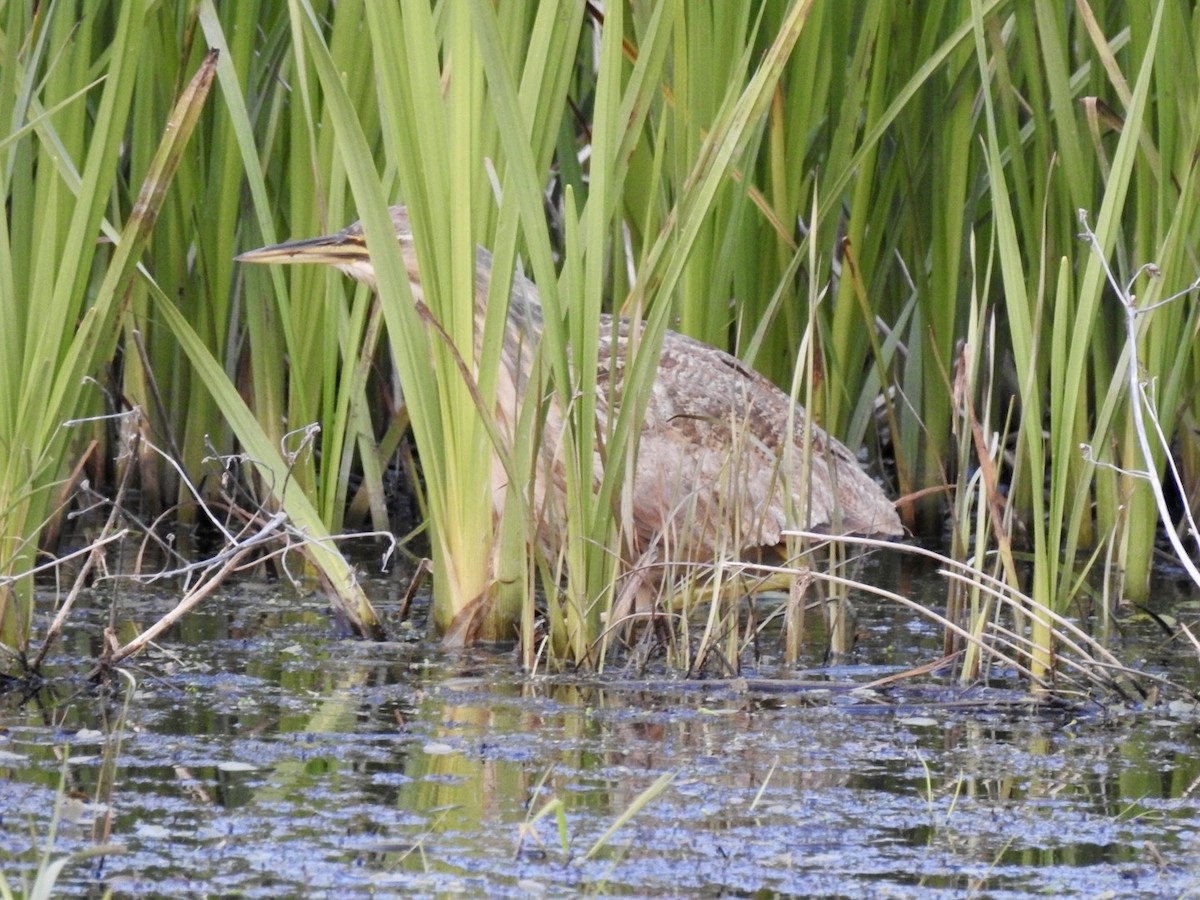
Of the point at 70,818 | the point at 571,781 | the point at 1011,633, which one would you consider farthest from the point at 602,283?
the point at 70,818

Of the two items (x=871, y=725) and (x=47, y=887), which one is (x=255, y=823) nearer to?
(x=47, y=887)

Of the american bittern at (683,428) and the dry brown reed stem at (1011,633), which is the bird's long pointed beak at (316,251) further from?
the dry brown reed stem at (1011,633)

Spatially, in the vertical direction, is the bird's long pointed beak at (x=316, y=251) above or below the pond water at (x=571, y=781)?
above

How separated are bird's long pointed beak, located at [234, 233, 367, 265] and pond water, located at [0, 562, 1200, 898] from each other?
99 cm

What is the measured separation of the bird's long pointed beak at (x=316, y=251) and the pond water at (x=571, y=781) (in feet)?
3.24

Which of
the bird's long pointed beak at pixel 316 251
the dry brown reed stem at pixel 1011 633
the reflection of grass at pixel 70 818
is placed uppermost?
the bird's long pointed beak at pixel 316 251

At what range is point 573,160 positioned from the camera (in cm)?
522

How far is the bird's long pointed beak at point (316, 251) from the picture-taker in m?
4.41

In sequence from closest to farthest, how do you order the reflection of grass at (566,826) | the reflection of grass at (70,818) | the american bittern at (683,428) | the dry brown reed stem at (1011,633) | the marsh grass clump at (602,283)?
the reflection of grass at (70,818) < the reflection of grass at (566,826) < the dry brown reed stem at (1011,633) < the marsh grass clump at (602,283) < the american bittern at (683,428)

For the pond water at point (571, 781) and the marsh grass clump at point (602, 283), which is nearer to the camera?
the pond water at point (571, 781)

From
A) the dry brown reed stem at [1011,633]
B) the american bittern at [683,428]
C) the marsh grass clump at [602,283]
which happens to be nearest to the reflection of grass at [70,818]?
the marsh grass clump at [602,283]

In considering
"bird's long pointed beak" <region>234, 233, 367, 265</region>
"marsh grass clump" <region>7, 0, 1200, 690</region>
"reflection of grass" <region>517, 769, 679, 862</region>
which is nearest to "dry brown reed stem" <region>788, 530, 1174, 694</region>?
"marsh grass clump" <region>7, 0, 1200, 690</region>

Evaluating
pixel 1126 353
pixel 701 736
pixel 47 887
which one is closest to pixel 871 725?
pixel 701 736

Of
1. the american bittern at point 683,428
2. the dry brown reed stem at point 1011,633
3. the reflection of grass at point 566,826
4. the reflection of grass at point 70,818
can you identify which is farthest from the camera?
the american bittern at point 683,428
